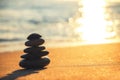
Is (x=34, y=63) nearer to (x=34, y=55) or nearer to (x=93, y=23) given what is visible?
(x=34, y=55)

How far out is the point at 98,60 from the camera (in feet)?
84.6

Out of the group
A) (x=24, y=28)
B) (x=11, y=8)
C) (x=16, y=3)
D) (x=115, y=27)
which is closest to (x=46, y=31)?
(x=24, y=28)

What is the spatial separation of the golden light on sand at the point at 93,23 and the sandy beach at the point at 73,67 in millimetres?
15554

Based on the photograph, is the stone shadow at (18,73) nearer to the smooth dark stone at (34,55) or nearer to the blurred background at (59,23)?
the smooth dark stone at (34,55)

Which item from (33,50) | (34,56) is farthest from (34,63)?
(33,50)

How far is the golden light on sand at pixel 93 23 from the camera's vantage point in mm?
47319

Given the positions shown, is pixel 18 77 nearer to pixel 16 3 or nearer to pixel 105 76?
pixel 105 76

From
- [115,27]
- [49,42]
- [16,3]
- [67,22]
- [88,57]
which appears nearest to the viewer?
[88,57]

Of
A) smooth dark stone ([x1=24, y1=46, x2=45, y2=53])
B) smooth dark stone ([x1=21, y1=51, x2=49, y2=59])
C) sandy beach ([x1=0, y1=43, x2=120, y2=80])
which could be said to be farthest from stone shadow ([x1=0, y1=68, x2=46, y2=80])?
smooth dark stone ([x1=24, y1=46, x2=45, y2=53])

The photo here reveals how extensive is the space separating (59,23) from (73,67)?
119 ft

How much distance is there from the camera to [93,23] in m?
56.3

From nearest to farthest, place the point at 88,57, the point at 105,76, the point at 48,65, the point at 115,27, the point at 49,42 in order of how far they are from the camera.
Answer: the point at 105,76 < the point at 48,65 < the point at 88,57 < the point at 49,42 < the point at 115,27

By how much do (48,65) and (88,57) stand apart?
3.45 meters

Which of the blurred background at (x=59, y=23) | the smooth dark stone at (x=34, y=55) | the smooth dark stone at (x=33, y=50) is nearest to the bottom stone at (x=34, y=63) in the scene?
the smooth dark stone at (x=34, y=55)
